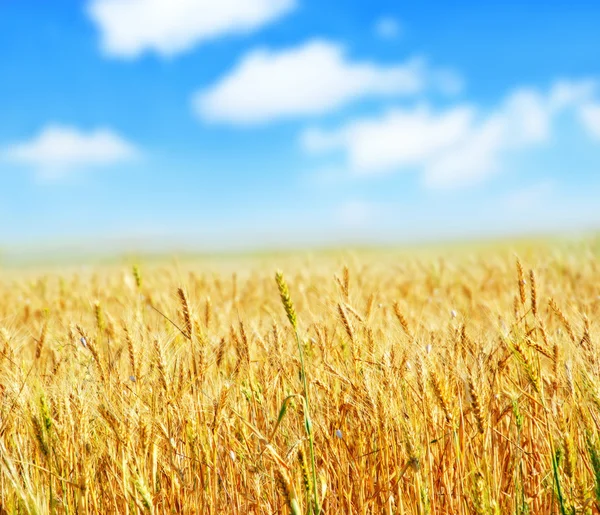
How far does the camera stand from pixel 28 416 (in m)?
1.96

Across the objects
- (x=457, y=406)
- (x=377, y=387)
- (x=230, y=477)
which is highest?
(x=377, y=387)

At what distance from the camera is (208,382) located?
287 cm

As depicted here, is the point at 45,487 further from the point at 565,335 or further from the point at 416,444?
the point at 565,335

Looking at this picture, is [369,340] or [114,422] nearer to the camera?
[114,422]

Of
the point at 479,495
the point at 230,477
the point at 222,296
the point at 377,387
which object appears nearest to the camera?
the point at 479,495

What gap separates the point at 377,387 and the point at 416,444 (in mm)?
253

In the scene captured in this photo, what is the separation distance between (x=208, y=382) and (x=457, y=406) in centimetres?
122

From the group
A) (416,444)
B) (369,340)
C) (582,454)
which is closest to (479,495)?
(416,444)

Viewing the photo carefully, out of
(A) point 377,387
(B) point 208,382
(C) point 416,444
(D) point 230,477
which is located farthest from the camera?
(B) point 208,382

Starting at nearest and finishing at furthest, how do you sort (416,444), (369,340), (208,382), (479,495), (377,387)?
1. (479,495)
2. (416,444)
3. (377,387)
4. (369,340)
5. (208,382)

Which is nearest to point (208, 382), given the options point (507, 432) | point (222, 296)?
point (507, 432)

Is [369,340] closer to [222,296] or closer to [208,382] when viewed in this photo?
[208,382]

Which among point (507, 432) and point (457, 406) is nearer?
point (457, 406)

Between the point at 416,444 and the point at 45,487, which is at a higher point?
the point at 416,444
